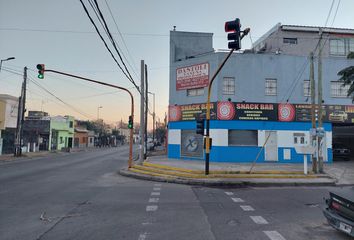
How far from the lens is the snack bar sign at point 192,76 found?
24.1 m

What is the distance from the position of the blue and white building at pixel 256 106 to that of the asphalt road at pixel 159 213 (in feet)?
35.4

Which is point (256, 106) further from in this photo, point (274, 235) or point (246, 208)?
point (274, 235)

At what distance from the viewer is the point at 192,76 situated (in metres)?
25.0

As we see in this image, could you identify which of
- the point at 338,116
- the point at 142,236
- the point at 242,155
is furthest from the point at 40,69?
the point at 338,116

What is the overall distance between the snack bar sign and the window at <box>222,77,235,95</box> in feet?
4.72

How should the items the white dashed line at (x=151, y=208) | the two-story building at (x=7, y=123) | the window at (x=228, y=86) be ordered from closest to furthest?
the white dashed line at (x=151, y=208) < the window at (x=228, y=86) < the two-story building at (x=7, y=123)

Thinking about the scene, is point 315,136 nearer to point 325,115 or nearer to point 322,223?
point 325,115

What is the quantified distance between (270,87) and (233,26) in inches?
547

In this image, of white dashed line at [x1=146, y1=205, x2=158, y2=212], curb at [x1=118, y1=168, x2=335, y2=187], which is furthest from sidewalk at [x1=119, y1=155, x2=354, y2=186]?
white dashed line at [x1=146, y1=205, x2=158, y2=212]

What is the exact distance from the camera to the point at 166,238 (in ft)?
19.6

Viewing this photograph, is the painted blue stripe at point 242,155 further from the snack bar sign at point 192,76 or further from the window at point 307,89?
the snack bar sign at point 192,76

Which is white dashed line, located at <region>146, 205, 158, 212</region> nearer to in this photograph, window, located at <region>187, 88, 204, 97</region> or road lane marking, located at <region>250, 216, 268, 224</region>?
road lane marking, located at <region>250, 216, 268, 224</region>

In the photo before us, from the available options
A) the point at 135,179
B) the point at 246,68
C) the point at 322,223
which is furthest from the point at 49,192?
the point at 246,68

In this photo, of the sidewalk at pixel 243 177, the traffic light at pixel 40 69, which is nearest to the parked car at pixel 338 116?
the sidewalk at pixel 243 177
